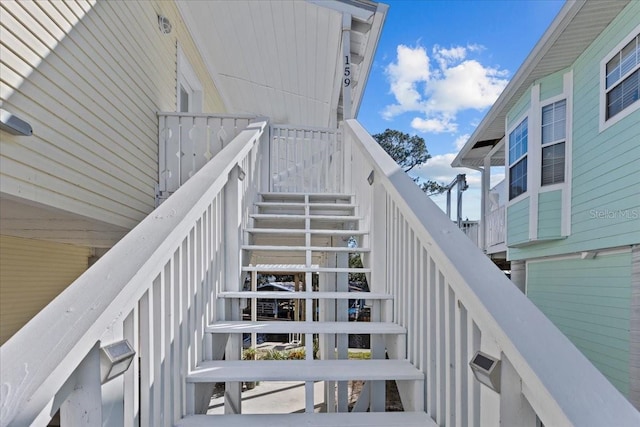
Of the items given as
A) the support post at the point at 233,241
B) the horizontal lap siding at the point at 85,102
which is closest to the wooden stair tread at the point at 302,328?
the support post at the point at 233,241

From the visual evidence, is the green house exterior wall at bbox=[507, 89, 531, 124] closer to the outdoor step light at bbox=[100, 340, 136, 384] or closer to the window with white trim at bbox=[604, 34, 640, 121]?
the window with white trim at bbox=[604, 34, 640, 121]

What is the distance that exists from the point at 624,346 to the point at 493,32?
14.5m

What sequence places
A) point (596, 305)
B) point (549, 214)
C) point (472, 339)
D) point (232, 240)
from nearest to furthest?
point (472, 339), point (232, 240), point (596, 305), point (549, 214)

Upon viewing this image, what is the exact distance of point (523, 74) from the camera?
5.63 meters

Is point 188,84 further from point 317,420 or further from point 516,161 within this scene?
point 516,161

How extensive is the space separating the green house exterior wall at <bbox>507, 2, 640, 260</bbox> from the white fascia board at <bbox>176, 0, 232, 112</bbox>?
17.5 feet

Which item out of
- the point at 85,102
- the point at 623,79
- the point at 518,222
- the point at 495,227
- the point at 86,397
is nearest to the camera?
the point at 86,397

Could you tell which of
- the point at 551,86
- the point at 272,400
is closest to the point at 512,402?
the point at 551,86

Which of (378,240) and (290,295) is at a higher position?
(378,240)

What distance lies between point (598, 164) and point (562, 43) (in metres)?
1.62

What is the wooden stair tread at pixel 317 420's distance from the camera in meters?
1.45

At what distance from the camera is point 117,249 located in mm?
1154

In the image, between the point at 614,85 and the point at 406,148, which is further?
the point at 406,148

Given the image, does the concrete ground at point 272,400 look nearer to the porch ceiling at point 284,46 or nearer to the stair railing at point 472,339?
the stair railing at point 472,339
